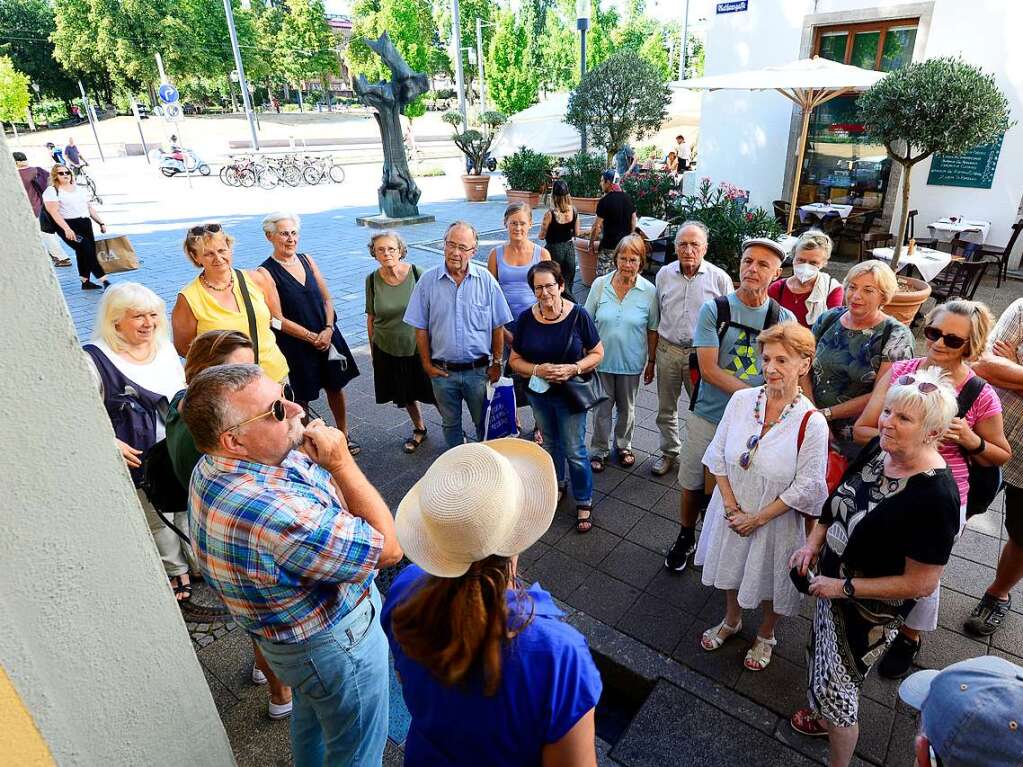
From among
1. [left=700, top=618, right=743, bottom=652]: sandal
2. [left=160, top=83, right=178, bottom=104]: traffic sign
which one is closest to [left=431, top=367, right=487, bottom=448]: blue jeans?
[left=700, top=618, right=743, bottom=652]: sandal

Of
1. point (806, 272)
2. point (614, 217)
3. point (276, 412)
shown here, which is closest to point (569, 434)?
point (806, 272)

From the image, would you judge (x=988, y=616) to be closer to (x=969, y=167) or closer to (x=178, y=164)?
(x=969, y=167)

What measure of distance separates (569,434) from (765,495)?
1440 mm

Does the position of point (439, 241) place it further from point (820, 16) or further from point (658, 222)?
point (820, 16)

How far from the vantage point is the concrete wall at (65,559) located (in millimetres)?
1326

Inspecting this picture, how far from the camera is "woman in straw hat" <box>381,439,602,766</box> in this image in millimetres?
1313

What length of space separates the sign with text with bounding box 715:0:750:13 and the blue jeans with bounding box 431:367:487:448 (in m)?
10.4

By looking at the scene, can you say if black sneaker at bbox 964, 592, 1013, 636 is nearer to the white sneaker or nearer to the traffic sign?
the white sneaker

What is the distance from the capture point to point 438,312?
4.21 metres

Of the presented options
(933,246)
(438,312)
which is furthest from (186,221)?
(933,246)

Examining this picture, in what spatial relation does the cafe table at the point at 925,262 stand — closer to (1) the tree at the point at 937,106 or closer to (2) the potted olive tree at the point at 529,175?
(1) the tree at the point at 937,106

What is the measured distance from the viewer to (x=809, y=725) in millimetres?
2592

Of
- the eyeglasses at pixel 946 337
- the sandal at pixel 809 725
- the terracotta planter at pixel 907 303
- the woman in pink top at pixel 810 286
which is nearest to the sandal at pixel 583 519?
the sandal at pixel 809 725

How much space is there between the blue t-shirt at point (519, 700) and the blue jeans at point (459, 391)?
297 centimetres
